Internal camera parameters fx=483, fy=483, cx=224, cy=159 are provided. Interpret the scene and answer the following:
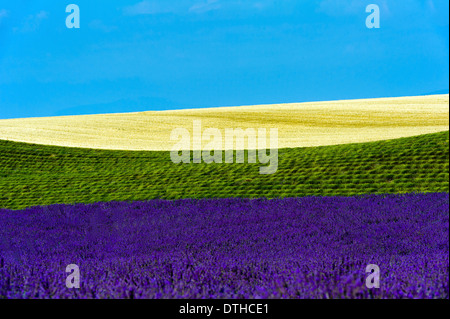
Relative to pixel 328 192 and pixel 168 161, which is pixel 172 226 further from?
pixel 168 161

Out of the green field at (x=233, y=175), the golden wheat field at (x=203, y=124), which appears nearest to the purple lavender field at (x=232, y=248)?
the green field at (x=233, y=175)

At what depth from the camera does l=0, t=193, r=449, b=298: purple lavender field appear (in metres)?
3.25

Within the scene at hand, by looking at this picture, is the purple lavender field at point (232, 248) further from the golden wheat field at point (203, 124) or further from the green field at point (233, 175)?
the golden wheat field at point (203, 124)

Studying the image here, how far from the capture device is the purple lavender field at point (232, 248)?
325cm

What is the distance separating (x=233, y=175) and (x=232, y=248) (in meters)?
9.32

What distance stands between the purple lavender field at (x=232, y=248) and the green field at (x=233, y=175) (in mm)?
485

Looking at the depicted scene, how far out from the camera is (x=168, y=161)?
25641mm

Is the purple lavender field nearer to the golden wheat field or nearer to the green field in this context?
the green field

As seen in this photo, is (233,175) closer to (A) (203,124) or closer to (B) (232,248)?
(B) (232,248)

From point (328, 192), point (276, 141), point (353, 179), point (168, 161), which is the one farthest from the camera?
point (276, 141)

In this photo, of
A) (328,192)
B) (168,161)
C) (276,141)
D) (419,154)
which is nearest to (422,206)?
(419,154)
